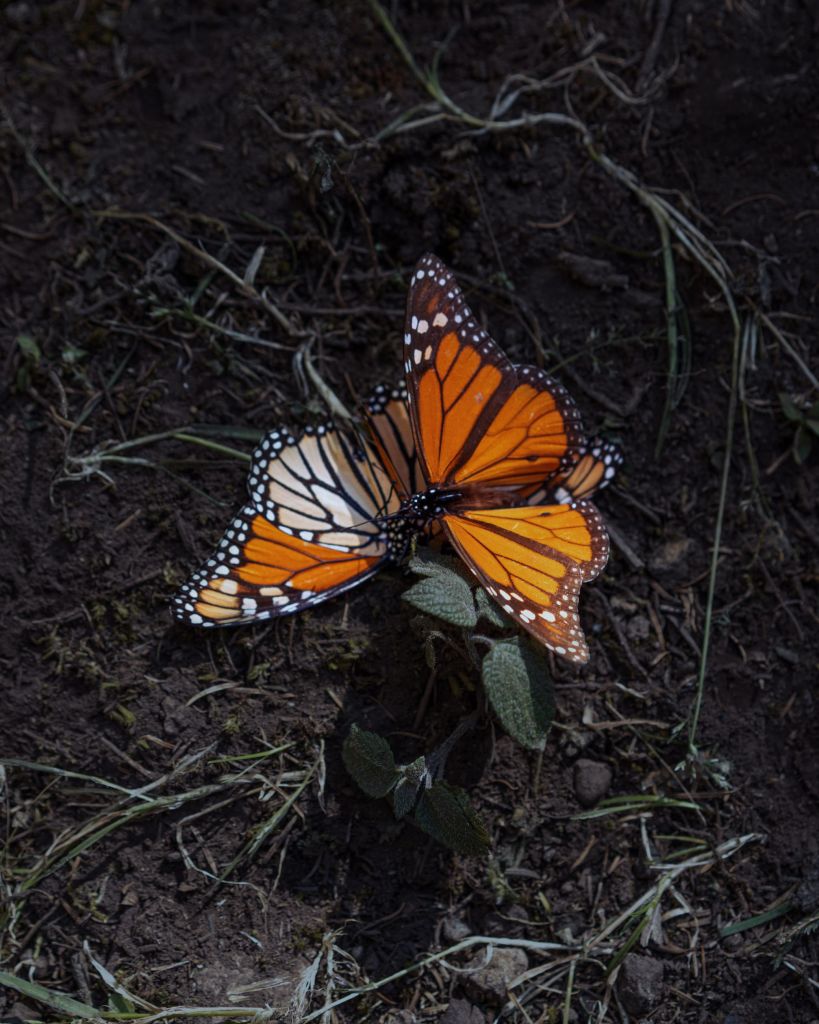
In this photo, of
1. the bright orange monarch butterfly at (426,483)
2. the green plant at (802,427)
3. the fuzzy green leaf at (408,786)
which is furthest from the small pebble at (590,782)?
the green plant at (802,427)

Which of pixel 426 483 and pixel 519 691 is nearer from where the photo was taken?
pixel 519 691

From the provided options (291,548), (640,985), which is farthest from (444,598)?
(640,985)

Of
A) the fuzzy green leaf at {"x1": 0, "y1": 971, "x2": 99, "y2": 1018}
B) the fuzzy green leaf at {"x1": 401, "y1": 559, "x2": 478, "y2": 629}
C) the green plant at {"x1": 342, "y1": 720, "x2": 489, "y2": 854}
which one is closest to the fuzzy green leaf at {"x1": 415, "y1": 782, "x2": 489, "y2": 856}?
the green plant at {"x1": 342, "y1": 720, "x2": 489, "y2": 854}

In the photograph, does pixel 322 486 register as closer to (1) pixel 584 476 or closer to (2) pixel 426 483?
(2) pixel 426 483

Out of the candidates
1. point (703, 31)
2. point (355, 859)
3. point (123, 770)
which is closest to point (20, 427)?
point (123, 770)

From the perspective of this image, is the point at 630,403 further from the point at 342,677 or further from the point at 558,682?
the point at 342,677

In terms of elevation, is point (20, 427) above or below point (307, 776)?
above
